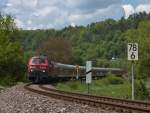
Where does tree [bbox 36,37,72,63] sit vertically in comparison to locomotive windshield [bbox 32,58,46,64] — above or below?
above

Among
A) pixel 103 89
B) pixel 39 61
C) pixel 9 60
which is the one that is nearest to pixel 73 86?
pixel 103 89

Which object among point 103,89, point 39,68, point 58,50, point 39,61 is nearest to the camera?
point 103,89

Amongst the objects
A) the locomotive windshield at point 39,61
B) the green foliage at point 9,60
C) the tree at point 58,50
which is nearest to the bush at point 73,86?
the locomotive windshield at point 39,61

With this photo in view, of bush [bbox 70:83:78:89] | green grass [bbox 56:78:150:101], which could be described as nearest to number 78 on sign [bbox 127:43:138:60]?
green grass [bbox 56:78:150:101]

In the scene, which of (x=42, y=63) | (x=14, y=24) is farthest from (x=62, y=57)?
(x=42, y=63)

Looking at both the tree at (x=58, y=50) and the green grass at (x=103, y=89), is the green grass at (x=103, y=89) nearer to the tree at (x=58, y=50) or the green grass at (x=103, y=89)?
the green grass at (x=103, y=89)

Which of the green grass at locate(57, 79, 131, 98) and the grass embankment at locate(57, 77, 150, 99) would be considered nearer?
the green grass at locate(57, 79, 131, 98)

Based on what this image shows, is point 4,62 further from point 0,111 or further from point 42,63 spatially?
point 0,111

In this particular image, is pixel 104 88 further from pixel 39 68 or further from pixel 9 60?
pixel 9 60

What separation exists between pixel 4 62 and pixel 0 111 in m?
53.5

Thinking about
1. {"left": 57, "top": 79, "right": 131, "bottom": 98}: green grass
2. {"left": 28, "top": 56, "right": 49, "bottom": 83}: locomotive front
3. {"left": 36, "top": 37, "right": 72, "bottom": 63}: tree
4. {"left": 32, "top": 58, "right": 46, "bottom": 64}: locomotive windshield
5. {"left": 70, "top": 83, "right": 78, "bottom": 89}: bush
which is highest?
{"left": 36, "top": 37, "right": 72, "bottom": 63}: tree

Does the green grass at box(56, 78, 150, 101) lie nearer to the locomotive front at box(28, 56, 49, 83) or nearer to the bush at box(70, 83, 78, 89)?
the bush at box(70, 83, 78, 89)

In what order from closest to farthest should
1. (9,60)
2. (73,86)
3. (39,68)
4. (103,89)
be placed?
(103,89) → (73,86) → (39,68) → (9,60)

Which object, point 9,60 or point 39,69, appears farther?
point 9,60
